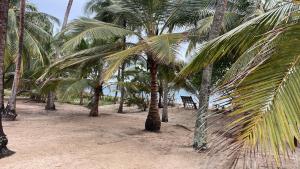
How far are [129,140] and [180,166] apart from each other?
11.2 feet

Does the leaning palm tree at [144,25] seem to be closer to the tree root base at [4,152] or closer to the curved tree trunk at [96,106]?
the tree root base at [4,152]

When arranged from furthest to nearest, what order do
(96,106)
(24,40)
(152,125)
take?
(96,106) < (24,40) < (152,125)

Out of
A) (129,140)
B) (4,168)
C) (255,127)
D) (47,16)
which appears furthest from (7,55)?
(255,127)

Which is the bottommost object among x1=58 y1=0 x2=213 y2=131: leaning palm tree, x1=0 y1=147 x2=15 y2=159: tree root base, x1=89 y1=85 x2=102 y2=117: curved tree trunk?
x1=0 y1=147 x2=15 y2=159: tree root base

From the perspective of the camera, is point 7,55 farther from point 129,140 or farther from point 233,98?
point 233,98

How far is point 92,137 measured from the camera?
427 inches

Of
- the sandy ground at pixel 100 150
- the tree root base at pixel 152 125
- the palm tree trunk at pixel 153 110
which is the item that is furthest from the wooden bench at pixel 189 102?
the sandy ground at pixel 100 150

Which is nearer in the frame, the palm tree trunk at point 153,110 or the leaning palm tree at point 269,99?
the leaning palm tree at point 269,99

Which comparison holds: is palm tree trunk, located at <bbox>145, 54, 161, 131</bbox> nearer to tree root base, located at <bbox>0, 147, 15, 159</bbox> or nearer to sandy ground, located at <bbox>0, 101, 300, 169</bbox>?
sandy ground, located at <bbox>0, 101, 300, 169</bbox>

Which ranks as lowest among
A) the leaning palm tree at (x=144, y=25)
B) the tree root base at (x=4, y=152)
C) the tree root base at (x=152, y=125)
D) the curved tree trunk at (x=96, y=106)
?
the tree root base at (x=4, y=152)

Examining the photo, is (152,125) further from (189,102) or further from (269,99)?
(189,102)

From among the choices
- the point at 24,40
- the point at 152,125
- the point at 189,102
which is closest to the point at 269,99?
the point at 152,125

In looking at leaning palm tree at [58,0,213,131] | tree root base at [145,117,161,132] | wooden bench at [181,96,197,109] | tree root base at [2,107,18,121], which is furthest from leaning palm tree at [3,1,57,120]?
wooden bench at [181,96,197,109]

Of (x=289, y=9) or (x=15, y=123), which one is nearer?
(x=289, y=9)
